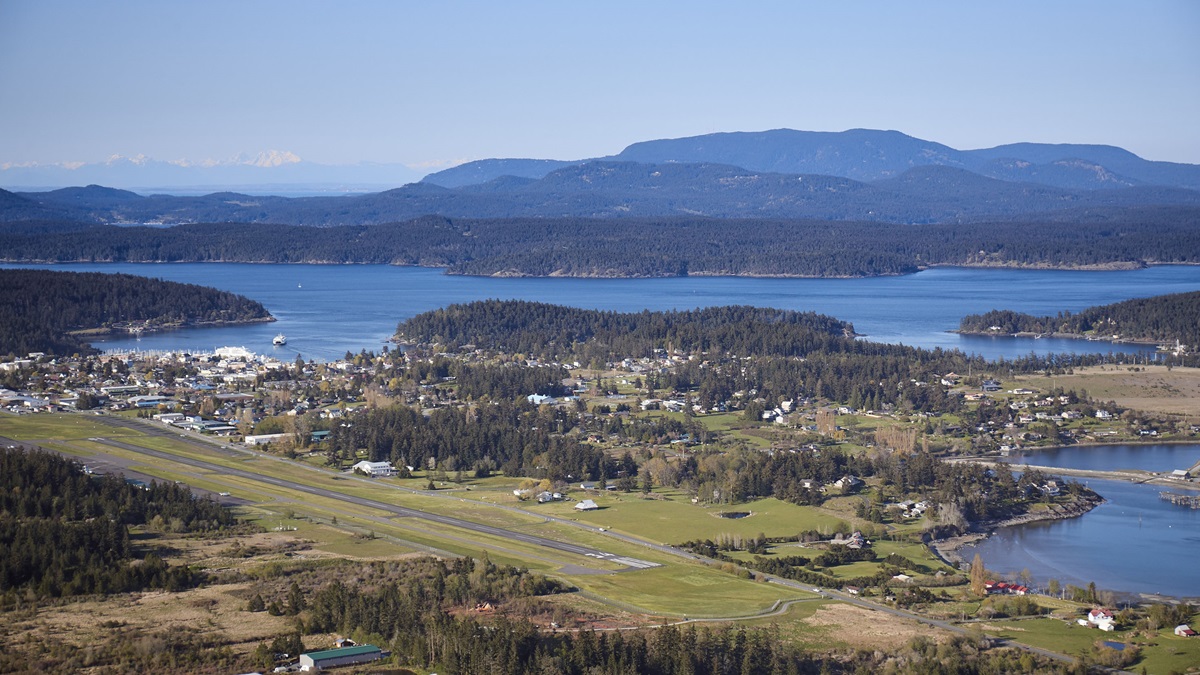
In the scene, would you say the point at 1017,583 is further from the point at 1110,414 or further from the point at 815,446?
the point at 1110,414

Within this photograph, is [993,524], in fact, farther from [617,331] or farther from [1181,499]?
[617,331]

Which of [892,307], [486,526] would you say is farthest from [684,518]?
[892,307]

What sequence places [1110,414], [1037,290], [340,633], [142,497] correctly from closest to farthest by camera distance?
1. [340,633]
2. [142,497]
3. [1110,414]
4. [1037,290]

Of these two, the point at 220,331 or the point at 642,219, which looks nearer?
the point at 220,331

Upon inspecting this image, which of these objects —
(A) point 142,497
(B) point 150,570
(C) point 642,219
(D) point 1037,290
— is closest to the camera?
(B) point 150,570

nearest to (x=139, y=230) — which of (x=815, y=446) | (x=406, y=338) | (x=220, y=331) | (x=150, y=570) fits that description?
(x=220, y=331)

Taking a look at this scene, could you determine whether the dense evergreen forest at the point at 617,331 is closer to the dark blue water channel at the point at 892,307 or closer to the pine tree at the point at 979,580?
the dark blue water channel at the point at 892,307

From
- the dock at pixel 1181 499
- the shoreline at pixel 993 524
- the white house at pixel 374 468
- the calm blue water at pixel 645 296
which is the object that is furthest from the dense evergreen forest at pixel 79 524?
the calm blue water at pixel 645 296
